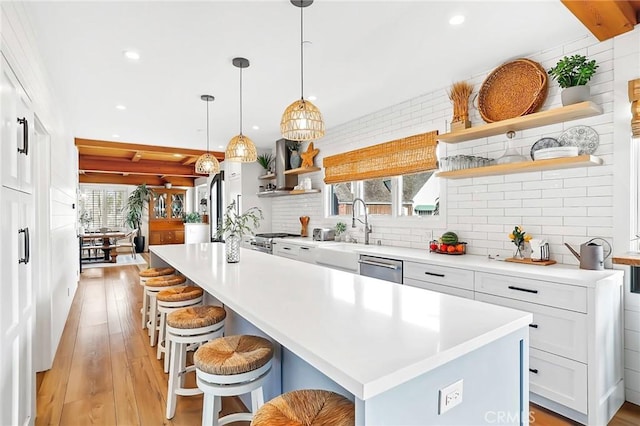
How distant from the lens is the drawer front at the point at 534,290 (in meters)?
2.05

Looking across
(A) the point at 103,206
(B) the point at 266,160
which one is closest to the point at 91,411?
(B) the point at 266,160

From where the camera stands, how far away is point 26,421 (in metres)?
1.86

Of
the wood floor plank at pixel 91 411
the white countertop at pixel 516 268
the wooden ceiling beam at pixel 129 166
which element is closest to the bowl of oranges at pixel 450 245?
the white countertop at pixel 516 268

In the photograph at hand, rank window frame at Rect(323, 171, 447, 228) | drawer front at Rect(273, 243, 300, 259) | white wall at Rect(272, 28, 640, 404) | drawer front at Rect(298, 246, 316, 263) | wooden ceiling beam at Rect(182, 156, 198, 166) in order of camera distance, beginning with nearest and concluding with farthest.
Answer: white wall at Rect(272, 28, 640, 404) → window frame at Rect(323, 171, 447, 228) → drawer front at Rect(298, 246, 316, 263) → drawer front at Rect(273, 243, 300, 259) → wooden ceiling beam at Rect(182, 156, 198, 166)

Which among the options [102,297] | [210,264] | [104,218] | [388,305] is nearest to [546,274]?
[388,305]

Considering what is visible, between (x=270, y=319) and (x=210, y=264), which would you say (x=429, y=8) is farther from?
(x=210, y=264)

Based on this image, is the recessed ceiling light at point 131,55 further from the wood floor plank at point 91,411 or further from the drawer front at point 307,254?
the drawer front at point 307,254

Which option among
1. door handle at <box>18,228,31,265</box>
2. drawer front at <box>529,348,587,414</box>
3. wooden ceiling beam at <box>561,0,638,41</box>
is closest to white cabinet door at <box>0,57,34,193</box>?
door handle at <box>18,228,31,265</box>

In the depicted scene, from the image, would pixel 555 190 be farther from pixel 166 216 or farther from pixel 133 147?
pixel 166 216

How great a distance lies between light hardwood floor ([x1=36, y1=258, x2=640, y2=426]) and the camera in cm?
216

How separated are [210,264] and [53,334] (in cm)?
178

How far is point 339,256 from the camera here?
12.7 feet

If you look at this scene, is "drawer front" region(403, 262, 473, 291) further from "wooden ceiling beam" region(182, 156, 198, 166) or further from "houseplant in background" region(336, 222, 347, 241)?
"wooden ceiling beam" region(182, 156, 198, 166)

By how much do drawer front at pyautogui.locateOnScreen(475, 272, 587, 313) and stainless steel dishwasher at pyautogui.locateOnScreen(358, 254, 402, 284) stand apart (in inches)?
30.6
